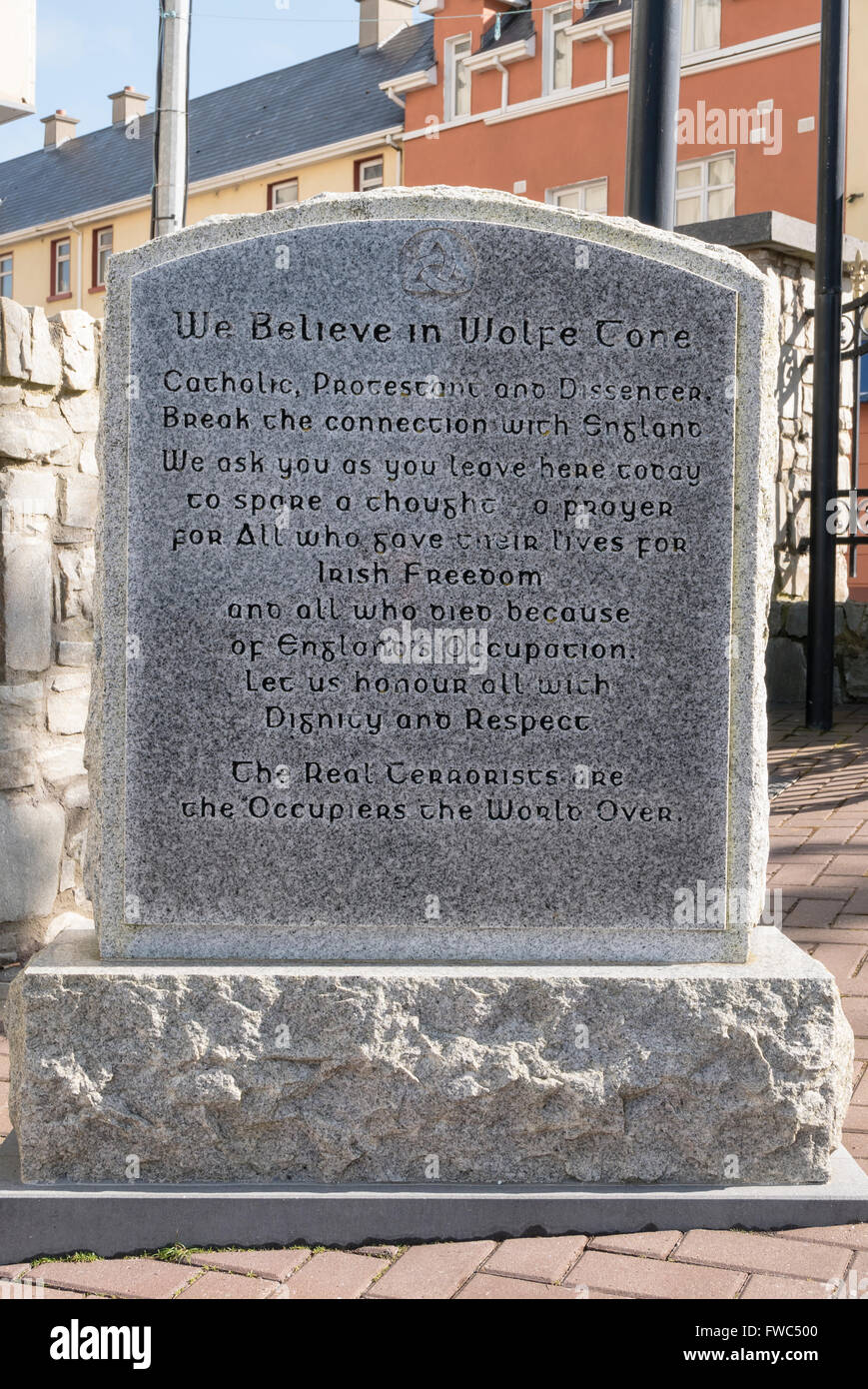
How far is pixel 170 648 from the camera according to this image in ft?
9.18

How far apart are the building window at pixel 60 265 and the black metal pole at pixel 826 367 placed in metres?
22.7

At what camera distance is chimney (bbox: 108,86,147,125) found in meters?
31.1

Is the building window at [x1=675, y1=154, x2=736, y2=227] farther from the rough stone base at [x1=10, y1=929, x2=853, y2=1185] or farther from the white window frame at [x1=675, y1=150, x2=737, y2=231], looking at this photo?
the rough stone base at [x1=10, y1=929, x2=853, y2=1185]

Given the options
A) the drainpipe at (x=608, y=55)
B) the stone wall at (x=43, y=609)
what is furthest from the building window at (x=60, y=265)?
the stone wall at (x=43, y=609)

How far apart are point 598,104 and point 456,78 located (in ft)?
9.94

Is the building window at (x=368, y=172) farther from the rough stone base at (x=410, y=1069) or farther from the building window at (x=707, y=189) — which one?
the rough stone base at (x=410, y=1069)

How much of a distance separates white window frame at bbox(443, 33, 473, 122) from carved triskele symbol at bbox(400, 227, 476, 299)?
19.9m

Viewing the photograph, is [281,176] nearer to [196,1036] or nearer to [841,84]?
[841,84]

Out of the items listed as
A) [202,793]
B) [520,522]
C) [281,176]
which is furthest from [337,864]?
[281,176]

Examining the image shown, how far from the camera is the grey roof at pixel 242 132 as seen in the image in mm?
23906

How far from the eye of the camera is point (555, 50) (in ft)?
65.9

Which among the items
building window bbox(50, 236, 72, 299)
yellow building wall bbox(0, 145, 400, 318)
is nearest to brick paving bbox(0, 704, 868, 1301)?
yellow building wall bbox(0, 145, 400, 318)

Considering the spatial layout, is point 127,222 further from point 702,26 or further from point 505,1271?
point 505,1271

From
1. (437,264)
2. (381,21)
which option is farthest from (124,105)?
(437,264)
